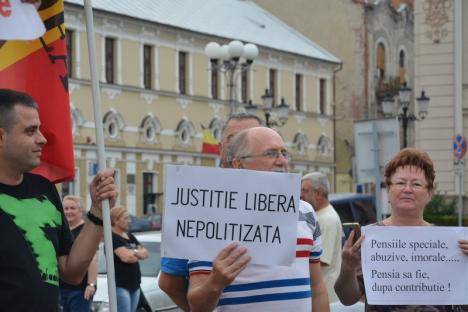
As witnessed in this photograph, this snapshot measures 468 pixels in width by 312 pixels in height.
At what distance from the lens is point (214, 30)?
6162 centimetres

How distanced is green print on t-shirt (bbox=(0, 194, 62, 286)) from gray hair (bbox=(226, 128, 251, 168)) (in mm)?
878

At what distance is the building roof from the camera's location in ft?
187

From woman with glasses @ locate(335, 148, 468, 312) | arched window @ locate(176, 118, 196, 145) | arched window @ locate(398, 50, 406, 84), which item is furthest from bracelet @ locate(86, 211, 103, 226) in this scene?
arched window @ locate(398, 50, 406, 84)

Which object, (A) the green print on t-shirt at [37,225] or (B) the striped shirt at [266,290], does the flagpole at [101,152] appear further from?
(B) the striped shirt at [266,290]

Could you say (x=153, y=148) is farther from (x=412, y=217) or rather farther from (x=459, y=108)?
(x=412, y=217)

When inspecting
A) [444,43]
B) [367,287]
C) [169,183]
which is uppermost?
[444,43]

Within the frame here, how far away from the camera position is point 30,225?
577 centimetres

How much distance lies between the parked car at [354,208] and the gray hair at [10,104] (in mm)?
21492

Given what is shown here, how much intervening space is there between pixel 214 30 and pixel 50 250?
56.1m

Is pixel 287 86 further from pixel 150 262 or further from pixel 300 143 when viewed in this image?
pixel 150 262

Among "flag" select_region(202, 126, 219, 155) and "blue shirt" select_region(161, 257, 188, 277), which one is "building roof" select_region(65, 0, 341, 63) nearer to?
"flag" select_region(202, 126, 219, 155)

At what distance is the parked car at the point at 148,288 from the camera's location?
1505 centimetres

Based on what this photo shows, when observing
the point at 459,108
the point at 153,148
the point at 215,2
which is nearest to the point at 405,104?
the point at 459,108

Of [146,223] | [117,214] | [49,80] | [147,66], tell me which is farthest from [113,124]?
[49,80]
